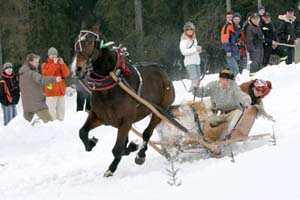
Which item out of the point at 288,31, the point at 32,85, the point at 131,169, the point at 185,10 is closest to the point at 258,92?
the point at 131,169

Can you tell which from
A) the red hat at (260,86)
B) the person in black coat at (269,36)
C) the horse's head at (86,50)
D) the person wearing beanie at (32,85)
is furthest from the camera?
the person in black coat at (269,36)

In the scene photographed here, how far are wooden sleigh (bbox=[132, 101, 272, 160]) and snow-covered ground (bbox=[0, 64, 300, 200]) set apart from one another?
0.23 meters

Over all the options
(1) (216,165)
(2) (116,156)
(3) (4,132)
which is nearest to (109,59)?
(2) (116,156)

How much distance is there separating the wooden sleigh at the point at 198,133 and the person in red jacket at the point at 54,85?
14.1 ft

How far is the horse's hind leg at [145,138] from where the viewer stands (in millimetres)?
7750

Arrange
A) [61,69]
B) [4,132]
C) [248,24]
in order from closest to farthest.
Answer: [4,132] → [61,69] → [248,24]

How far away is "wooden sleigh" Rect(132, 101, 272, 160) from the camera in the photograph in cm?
795

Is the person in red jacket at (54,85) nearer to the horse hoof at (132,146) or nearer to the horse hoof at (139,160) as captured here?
the horse hoof at (132,146)

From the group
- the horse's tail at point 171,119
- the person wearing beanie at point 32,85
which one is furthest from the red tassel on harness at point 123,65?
the person wearing beanie at point 32,85

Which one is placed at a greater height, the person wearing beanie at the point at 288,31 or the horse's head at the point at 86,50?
the horse's head at the point at 86,50

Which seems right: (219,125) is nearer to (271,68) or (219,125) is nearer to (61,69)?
(61,69)

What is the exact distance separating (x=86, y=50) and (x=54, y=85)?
18.4ft

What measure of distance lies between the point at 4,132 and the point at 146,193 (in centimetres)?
623

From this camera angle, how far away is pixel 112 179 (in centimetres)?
704
